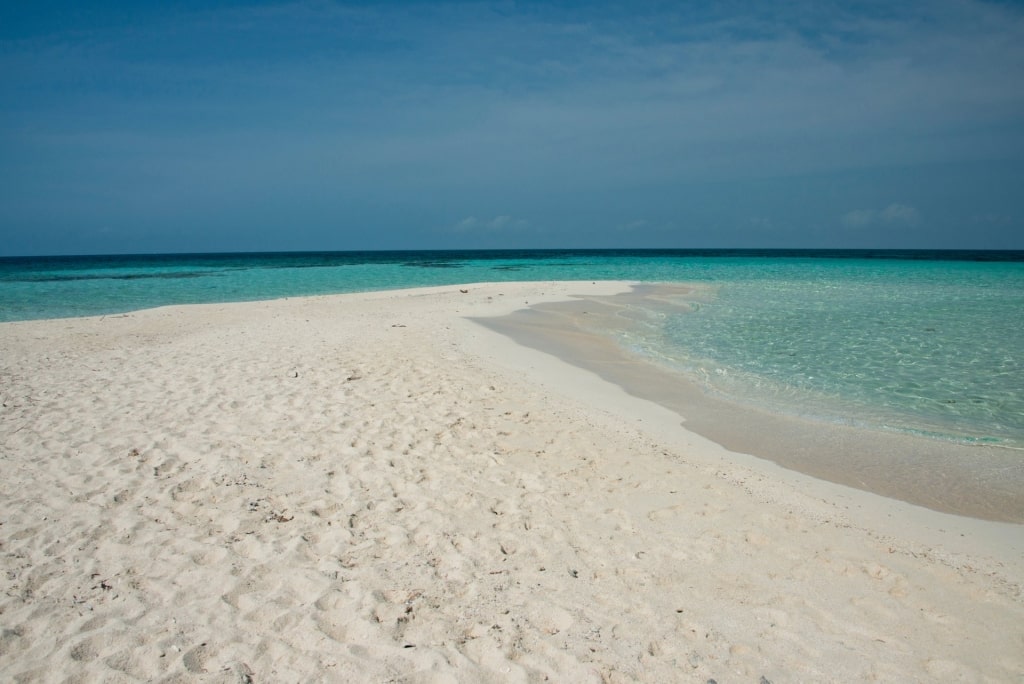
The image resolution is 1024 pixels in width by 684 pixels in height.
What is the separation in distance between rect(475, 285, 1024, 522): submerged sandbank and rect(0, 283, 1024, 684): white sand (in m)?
0.33

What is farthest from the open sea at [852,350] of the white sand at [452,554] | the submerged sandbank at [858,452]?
the white sand at [452,554]

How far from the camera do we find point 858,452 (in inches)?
239

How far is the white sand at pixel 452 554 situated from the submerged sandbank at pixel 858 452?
1.07 ft

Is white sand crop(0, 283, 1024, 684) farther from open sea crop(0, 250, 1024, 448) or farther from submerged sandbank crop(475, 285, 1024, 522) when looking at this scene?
open sea crop(0, 250, 1024, 448)

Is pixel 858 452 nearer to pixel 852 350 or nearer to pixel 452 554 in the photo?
pixel 452 554

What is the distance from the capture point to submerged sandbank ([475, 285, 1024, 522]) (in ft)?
16.8

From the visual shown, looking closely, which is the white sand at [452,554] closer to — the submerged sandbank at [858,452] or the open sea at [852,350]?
the submerged sandbank at [858,452]

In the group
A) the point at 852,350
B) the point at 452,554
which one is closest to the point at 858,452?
the point at 452,554

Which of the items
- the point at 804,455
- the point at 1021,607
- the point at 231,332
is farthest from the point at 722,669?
the point at 231,332

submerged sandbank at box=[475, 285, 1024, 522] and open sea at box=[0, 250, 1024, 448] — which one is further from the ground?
open sea at box=[0, 250, 1024, 448]

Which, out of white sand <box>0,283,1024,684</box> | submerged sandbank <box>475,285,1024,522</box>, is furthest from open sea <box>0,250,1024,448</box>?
white sand <box>0,283,1024,684</box>

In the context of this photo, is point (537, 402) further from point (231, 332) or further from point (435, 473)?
point (231, 332)

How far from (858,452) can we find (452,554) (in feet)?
15.3

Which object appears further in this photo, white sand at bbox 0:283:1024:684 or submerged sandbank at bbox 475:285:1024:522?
submerged sandbank at bbox 475:285:1024:522
